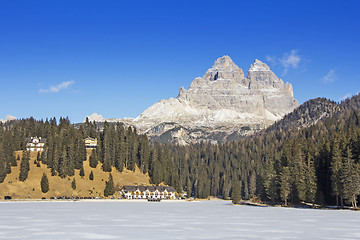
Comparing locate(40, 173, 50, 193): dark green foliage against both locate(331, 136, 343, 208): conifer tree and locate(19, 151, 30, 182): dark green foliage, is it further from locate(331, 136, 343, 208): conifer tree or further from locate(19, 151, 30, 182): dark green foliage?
locate(331, 136, 343, 208): conifer tree

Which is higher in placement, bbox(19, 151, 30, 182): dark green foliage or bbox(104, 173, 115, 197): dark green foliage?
bbox(19, 151, 30, 182): dark green foliage

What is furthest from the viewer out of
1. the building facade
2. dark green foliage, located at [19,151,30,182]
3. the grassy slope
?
the building facade

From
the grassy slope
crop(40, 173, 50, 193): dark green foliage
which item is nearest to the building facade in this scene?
the grassy slope

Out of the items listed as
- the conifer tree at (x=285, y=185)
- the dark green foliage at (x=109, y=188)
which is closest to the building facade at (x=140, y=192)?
the dark green foliage at (x=109, y=188)

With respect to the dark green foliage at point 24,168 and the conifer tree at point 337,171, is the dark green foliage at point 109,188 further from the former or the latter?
the conifer tree at point 337,171

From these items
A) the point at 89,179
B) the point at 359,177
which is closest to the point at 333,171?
the point at 359,177

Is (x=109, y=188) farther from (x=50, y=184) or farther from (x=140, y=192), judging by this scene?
(x=50, y=184)

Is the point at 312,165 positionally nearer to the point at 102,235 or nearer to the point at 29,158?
the point at 102,235

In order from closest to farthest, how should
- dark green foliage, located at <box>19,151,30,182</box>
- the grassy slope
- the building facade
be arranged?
the grassy slope
dark green foliage, located at <box>19,151,30,182</box>
the building facade

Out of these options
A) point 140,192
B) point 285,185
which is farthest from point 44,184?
point 285,185

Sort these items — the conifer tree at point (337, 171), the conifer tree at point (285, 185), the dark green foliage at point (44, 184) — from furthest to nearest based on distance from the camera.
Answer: the dark green foliage at point (44, 184) < the conifer tree at point (285, 185) < the conifer tree at point (337, 171)

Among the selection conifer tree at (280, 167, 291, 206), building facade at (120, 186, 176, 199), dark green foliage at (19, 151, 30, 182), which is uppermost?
dark green foliage at (19, 151, 30, 182)

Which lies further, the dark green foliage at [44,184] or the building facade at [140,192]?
the building facade at [140,192]

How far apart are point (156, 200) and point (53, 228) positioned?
439ft
